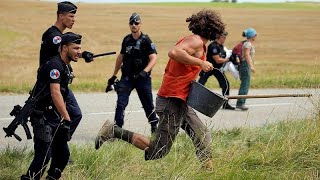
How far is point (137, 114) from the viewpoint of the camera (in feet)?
35.7

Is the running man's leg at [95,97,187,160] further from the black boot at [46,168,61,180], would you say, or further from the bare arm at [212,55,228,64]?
the bare arm at [212,55,228,64]

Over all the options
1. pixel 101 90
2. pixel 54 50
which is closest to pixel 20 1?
pixel 101 90

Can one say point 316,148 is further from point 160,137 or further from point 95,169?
point 95,169

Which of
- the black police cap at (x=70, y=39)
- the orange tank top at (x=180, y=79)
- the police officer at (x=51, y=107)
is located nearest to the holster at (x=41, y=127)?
the police officer at (x=51, y=107)

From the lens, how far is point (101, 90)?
45.8 ft

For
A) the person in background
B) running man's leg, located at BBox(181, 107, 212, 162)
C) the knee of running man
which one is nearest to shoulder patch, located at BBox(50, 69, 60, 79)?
the knee of running man

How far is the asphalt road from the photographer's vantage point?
8.37m

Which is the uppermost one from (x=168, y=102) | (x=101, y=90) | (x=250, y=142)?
(x=168, y=102)

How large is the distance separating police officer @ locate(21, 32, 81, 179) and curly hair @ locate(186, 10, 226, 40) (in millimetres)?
1126

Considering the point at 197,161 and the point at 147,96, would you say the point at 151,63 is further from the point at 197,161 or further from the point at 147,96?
the point at 197,161

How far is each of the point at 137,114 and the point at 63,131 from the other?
5580 millimetres

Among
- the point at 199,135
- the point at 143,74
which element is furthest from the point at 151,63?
the point at 199,135

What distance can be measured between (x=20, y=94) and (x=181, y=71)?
7.87 metres

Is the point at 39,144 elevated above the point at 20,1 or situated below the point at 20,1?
above
